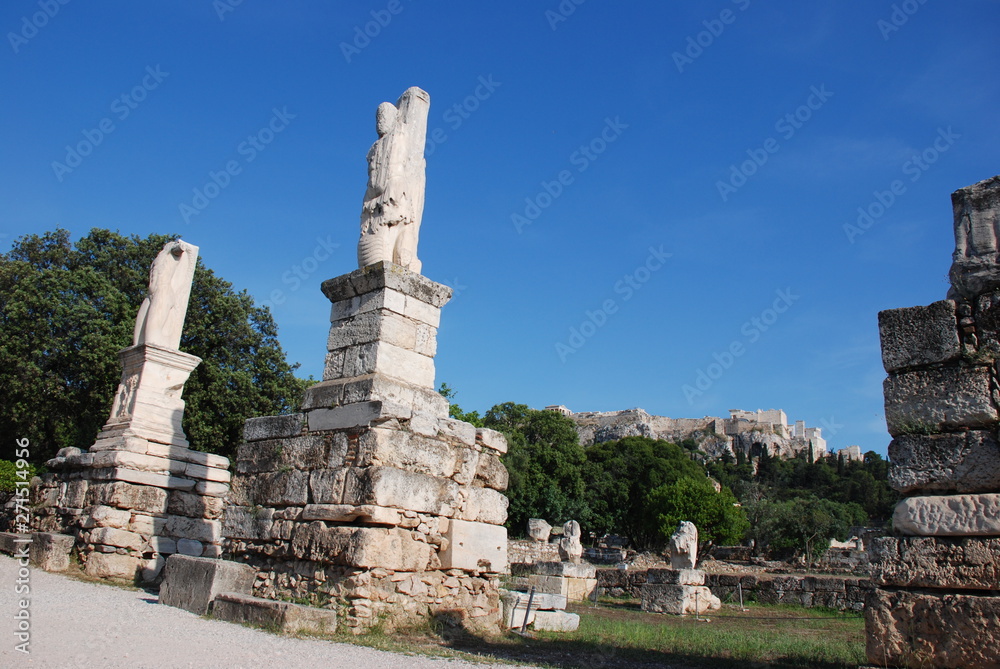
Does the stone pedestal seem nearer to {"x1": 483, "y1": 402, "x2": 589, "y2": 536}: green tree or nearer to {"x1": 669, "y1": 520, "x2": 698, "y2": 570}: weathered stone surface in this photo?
{"x1": 669, "y1": 520, "x2": 698, "y2": 570}: weathered stone surface

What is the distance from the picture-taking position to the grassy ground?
5.73m

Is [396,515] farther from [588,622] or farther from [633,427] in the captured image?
[633,427]

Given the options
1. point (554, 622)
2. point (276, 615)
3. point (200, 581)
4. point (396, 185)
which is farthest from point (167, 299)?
point (554, 622)

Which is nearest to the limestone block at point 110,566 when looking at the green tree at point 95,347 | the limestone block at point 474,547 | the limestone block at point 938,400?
the limestone block at point 474,547

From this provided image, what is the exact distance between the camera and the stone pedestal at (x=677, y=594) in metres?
13.7

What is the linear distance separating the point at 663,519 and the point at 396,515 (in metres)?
34.9

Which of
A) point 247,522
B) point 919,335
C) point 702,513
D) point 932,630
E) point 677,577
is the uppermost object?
point 702,513

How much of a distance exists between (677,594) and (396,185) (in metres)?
10.1

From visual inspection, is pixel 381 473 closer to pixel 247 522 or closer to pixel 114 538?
pixel 247 522

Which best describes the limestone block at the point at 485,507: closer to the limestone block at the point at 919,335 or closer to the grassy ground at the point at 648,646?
the grassy ground at the point at 648,646

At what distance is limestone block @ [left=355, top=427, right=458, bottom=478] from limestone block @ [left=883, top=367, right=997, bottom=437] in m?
3.80

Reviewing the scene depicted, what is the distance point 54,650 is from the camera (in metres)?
4.40

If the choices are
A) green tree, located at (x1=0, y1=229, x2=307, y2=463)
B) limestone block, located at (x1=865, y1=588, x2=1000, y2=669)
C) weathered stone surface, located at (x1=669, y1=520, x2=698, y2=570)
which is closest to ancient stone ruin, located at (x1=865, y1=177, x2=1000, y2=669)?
limestone block, located at (x1=865, y1=588, x2=1000, y2=669)

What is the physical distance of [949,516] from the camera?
4266 millimetres
